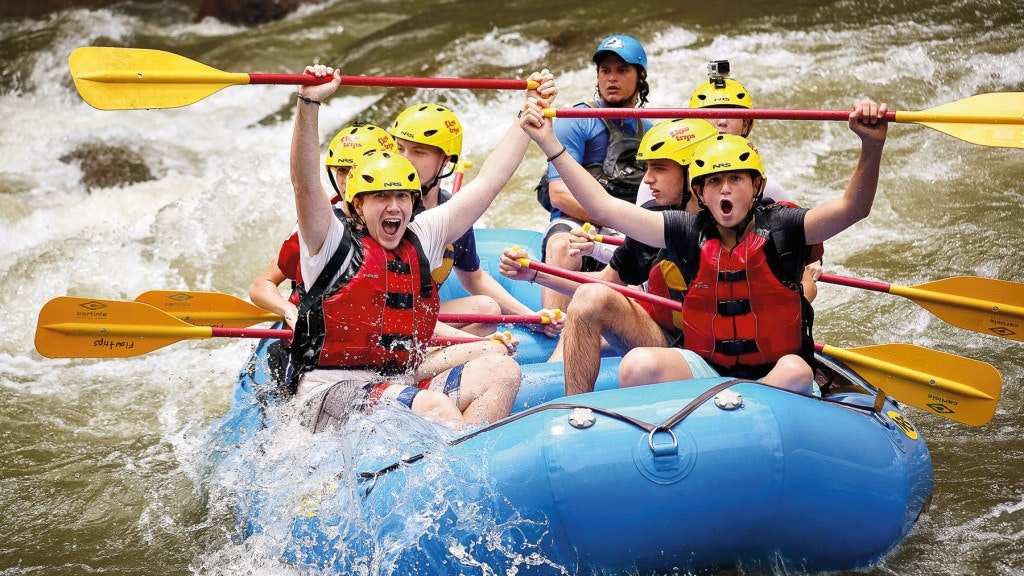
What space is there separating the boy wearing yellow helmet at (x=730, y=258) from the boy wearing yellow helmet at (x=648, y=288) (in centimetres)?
23

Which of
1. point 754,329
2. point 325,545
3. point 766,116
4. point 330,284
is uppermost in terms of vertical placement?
point 766,116

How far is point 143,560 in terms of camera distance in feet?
13.9

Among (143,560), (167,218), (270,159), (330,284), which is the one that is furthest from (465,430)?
(270,159)

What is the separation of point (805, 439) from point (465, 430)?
1.09 metres

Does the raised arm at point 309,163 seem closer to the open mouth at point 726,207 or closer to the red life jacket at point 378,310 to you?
the red life jacket at point 378,310

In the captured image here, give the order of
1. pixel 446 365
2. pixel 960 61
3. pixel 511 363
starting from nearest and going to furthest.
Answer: pixel 511 363
pixel 446 365
pixel 960 61

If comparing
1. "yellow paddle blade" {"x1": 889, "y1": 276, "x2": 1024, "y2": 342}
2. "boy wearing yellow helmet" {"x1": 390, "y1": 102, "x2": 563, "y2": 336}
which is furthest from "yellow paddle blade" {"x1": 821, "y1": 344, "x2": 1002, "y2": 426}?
"boy wearing yellow helmet" {"x1": 390, "y1": 102, "x2": 563, "y2": 336}

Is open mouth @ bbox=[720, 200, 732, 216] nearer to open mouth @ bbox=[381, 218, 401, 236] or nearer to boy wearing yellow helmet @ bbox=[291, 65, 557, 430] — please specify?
boy wearing yellow helmet @ bbox=[291, 65, 557, 430]

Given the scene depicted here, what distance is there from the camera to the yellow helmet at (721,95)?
16.2 feet

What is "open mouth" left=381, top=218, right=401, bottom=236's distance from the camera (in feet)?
12.6

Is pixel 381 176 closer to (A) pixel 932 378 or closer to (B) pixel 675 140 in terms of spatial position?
(B) pixel 675 140

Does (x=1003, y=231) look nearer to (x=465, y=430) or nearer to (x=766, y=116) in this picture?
(x=766, y=116)

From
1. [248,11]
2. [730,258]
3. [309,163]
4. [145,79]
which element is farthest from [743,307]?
[248,11]

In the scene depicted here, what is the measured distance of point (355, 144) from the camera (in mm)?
A: 4570
